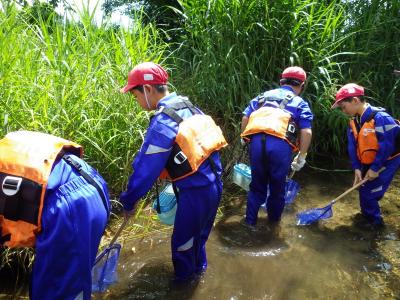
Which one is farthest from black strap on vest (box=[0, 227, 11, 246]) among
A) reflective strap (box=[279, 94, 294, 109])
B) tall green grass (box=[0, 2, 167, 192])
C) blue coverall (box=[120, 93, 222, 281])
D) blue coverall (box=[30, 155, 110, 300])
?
reflective strap (box=[279, 94, 294, 109])

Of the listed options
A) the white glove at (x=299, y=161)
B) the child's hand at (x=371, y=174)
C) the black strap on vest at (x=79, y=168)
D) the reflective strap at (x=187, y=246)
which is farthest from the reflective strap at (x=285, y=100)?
the black strap on vest at (x=79, y=168)

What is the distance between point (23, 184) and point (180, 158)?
111cm

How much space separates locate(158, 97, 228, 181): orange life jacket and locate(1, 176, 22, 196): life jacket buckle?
43.6 inches

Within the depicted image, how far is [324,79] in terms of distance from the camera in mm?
5027

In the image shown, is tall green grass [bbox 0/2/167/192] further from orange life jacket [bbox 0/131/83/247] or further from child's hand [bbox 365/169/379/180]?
child's hand [bbox 365/169/379/180]

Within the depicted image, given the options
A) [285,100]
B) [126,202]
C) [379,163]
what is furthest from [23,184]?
[379,163]

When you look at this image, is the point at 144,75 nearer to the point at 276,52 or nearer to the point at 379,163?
the point at 379,163

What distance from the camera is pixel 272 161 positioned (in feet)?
11.9

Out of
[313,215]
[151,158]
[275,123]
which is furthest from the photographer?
[313,215]

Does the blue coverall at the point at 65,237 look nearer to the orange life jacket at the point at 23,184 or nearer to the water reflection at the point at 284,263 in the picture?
the orange life jacket at the point at 23,184

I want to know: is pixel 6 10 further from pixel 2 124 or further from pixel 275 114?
pixel 275 114

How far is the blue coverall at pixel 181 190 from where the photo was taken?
2.45 m

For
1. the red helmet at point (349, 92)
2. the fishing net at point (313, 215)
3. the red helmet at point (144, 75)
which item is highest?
the red helmet at point (144, 75)

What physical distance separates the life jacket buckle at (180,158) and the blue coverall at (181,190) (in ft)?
0.20
